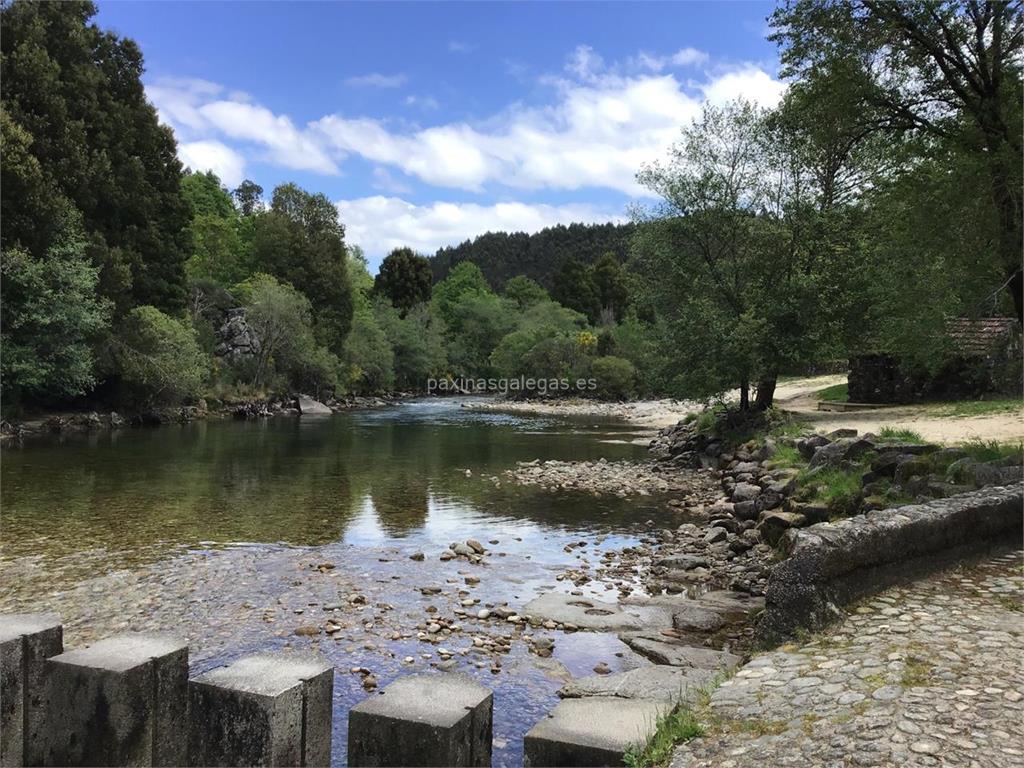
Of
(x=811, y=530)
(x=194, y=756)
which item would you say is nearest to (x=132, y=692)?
(x=194, y=756)

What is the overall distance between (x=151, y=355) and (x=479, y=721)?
3334 cm

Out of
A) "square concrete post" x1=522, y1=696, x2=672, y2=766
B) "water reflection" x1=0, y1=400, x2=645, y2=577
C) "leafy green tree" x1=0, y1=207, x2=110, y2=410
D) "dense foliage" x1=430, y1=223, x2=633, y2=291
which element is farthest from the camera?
"dense foliage" x1=430, y1=223, x2=633, y2=291

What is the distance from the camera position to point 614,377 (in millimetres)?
60438

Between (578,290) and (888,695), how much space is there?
308ft

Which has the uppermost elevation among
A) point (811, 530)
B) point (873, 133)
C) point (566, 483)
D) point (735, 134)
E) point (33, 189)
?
point (735, 134)

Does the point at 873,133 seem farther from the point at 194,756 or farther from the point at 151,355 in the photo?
the point at 151,355

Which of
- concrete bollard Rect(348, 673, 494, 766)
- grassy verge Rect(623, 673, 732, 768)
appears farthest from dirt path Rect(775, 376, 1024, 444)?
concrete bollard Rect(348, 673, 494, 766)

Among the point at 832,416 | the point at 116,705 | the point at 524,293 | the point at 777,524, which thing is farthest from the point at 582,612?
the point at 524,293

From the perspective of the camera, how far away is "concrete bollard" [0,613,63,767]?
167 inches

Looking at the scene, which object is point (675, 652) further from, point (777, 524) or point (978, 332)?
point (978, 332)

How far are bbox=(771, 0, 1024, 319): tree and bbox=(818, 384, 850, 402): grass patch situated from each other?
19.9m

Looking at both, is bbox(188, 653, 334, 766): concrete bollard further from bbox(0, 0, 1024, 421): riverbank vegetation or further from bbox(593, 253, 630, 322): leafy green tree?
bbox(593, 253, 630, 322): leafy green tree

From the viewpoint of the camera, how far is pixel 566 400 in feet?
198

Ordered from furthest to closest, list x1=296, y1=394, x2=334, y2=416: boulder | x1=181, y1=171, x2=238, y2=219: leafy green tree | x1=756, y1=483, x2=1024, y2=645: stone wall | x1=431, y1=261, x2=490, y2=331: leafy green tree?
x1=431, y1=261, x2=490, y2=331: leafy green tree < x1=181, y1=171, x2=238, y2=219: leafy green tree < x1=296, y1=394, x2=334, y2=416: boulder < x1=756, y1=483, x2=1024, y2=645: stone wall
